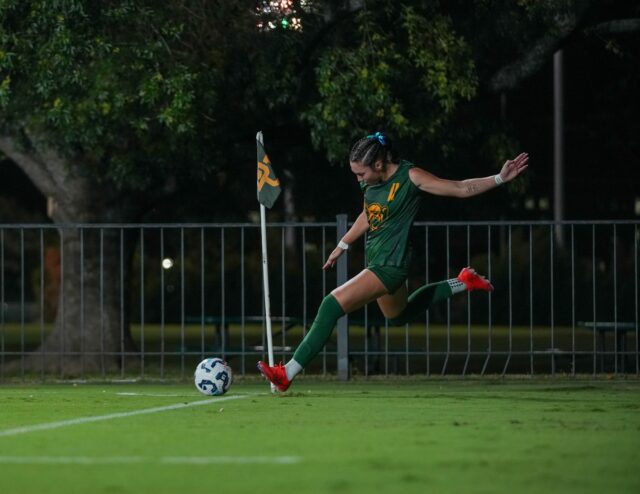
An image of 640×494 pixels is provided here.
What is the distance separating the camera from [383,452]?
326 inches

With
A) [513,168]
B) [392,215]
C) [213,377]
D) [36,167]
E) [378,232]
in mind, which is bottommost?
[213,377]

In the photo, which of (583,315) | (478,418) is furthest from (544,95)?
(478,418)

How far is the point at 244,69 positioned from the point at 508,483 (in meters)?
12.3

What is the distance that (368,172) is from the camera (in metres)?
12.0

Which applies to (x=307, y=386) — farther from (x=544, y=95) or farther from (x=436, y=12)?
(x=544, y=95)

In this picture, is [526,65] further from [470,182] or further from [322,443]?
[322,443]

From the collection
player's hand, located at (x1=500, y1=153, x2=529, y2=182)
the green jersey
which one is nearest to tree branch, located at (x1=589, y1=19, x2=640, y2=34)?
the green jersey

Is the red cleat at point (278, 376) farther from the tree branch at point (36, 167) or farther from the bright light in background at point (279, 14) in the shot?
the tree branch at point (36, 167)

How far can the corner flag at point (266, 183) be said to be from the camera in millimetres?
14562

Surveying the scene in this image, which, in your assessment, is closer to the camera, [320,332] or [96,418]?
[96,418]

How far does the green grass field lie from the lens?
23.3 feet

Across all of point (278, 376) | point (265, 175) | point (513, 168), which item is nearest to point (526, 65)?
point (265, 175)

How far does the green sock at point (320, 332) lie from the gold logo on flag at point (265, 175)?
2.92m

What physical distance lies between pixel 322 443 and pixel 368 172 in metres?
3.70
